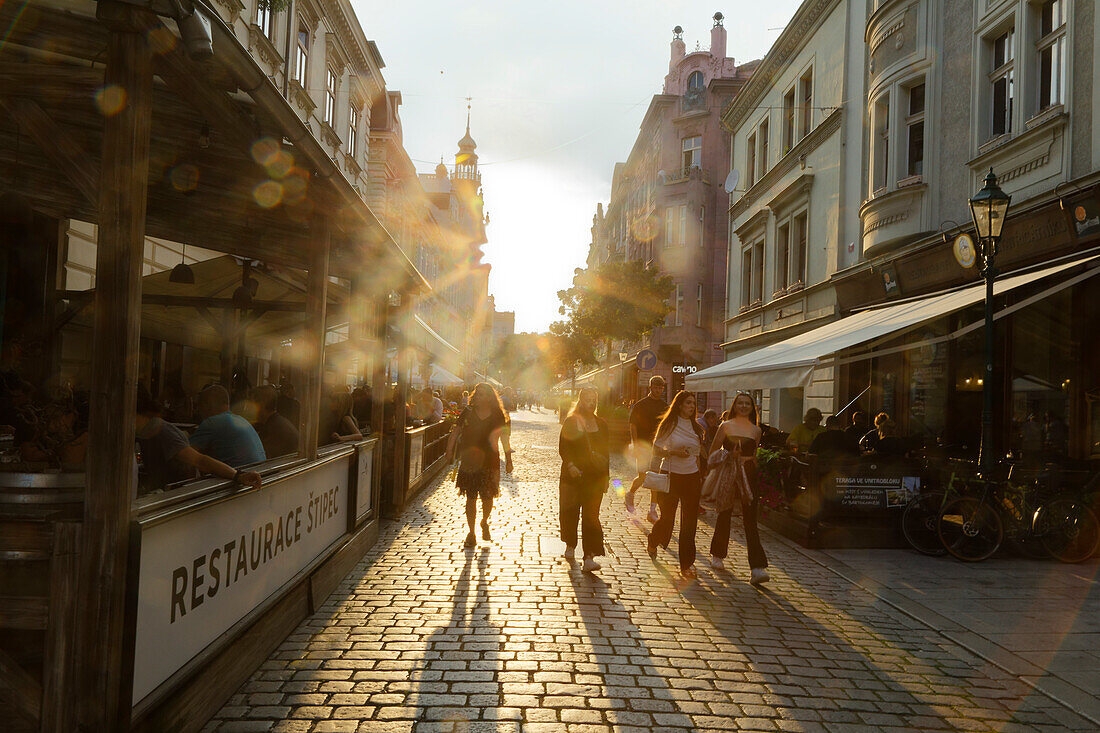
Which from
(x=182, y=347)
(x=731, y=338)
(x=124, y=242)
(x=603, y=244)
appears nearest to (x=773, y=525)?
(x=124, y=242)

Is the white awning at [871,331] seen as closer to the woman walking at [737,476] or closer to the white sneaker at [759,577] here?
the woman walking at [737,476]

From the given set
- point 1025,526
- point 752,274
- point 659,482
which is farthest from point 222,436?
→ point 752,274

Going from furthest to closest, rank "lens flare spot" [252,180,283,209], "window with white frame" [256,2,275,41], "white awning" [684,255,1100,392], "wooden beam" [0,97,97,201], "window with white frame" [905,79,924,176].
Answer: "window with white frame" [256,2,275,41] < "window with white frame" [905,79,924,176] < "white awning" [684,255,1100,392] < "lens flare spot" [252,180,283,209] < "wooden beam" [0,97,97,201]

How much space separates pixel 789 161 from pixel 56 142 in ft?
67.6

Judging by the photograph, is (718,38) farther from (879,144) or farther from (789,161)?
(879,144)

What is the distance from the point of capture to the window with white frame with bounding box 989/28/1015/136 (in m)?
12.3

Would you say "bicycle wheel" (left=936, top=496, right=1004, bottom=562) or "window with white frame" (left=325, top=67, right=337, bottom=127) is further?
"window with white frame" (left=325, top=67, right=337, bottom=127)

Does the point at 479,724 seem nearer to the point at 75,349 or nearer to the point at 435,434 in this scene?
the point at 75,349

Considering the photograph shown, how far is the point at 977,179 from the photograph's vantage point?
12.7 metres

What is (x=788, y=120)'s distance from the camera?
2261 cm

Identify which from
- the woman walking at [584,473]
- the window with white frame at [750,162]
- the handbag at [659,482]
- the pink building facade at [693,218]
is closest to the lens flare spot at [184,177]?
the woman walking at [584,473]

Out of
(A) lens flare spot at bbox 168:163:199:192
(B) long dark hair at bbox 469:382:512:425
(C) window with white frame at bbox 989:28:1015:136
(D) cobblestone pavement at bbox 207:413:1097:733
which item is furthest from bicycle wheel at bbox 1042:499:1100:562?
(A) lens flare spot at bbox 168:163:199:192

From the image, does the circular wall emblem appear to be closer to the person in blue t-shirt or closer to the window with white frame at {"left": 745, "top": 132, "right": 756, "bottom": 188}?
the person in blue t-shirt

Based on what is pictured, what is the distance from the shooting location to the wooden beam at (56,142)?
3662 millimetres
